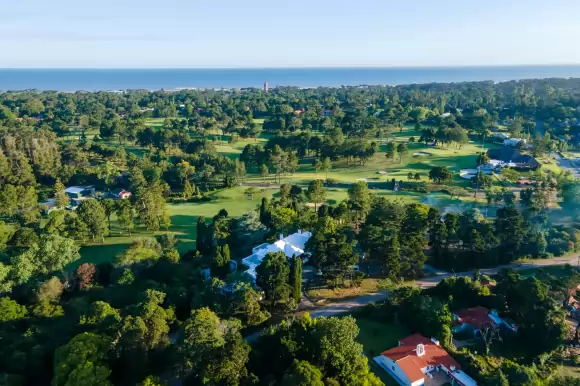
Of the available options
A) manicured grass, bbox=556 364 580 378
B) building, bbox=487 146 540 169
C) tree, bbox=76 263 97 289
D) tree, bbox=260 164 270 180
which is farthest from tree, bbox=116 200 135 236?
building, bbox=487 146 540 169

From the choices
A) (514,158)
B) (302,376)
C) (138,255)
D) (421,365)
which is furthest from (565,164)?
(302,376)

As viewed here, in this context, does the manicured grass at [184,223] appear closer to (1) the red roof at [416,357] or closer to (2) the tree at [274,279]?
(2) the tree at [274,279]

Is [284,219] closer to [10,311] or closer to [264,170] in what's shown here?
[10,311]

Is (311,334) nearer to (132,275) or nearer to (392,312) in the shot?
(392,312)

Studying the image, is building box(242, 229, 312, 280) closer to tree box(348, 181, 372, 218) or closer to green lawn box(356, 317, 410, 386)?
tree box(348, 181, 372, 218)

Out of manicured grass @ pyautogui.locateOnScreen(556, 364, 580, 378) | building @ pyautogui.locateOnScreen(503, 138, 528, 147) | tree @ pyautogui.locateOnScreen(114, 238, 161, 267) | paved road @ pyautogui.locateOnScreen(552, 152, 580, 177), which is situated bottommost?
manicured grass @ pyautogui.locateOnScreen(556, 364, 580, 378)
